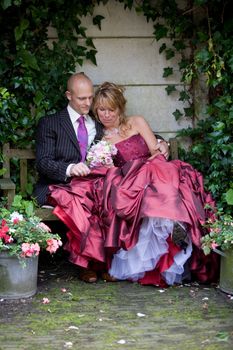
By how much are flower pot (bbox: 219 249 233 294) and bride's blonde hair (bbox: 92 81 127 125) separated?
1.54 metres

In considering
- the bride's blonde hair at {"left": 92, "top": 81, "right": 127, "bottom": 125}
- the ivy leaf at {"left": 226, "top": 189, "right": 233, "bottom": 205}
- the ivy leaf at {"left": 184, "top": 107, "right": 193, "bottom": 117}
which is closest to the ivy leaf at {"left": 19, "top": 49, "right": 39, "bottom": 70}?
the bride's blonde hair at {"left": 92, "top": 81, "right": 127, "bottom": 125}

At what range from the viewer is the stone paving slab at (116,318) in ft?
11.9

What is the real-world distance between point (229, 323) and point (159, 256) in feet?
2.66

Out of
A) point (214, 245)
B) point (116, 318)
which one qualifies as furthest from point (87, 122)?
point (116, 318)

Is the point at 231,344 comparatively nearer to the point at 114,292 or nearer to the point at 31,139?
the point at 114,292

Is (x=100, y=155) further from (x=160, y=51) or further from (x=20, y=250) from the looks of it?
(x=160, y=51)

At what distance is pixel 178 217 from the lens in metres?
4.32

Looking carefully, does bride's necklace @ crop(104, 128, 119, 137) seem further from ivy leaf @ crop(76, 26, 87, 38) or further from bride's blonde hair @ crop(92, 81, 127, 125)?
ivy leaf @ crop(76, 26, 87, 38)

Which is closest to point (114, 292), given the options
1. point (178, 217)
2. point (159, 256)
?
point (159, 256)

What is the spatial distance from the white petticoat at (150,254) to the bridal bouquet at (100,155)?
0.71 m

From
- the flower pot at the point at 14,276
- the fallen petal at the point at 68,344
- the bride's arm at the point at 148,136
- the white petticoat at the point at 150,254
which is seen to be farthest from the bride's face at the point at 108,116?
the fallen petal at the point at 68,344

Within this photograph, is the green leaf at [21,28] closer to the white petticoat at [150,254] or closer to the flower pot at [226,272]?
the white petticoat at [150,254]

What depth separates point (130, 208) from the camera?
4.46 metres

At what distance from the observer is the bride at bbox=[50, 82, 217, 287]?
4.42m
